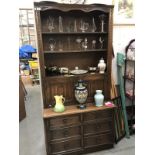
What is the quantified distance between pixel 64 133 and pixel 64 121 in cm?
17

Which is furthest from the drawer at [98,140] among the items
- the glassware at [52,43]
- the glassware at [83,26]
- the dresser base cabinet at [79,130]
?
the glassware at [83,26]

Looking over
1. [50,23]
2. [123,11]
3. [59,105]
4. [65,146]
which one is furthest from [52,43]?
[65,146]

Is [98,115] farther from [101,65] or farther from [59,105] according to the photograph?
[101,65]

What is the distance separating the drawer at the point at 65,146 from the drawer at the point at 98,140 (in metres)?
0.12

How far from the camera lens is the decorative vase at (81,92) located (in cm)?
241

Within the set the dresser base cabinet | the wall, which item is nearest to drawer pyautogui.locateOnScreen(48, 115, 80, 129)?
the dresser base cabinet

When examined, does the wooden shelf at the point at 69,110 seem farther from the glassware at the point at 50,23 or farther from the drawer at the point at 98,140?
the glassware at the point at 50,23

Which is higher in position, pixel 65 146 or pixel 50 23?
pixel 50 23

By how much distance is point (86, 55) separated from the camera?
105 inches

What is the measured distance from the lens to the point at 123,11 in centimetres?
280
